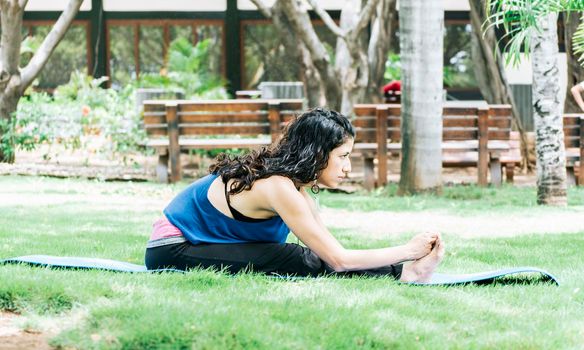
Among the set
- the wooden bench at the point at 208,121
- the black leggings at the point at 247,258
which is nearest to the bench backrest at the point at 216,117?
the wooden bench at the point at 208,121

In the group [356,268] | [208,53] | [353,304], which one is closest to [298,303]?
[353,304]

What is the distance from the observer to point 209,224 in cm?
596

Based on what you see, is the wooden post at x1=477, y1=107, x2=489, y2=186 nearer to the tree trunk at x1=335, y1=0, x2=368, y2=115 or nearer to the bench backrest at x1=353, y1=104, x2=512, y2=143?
the bench backrest at x1=353, y1=104, x2=512, y2=143

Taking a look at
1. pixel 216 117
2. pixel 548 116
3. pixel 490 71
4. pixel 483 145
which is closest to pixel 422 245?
pixel 548 116

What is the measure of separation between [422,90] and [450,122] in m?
1.84

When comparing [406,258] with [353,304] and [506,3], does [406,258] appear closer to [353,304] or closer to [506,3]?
[353,304]

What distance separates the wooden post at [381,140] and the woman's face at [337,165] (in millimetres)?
8279

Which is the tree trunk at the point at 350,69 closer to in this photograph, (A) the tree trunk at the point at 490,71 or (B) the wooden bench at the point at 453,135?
(A) the tree trunk at the point at 490,71

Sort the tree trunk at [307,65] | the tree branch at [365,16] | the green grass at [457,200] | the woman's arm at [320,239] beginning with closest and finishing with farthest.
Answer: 1. the woman's arm at [320,239]
2. the green grass at [457,200]
3. the tree branch at [365,16]
4. the tree trunk at [307,65]

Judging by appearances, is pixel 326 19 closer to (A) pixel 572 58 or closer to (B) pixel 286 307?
(A) pixel 572 58

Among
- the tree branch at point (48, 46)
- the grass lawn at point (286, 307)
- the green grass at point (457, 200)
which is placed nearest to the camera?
the grass lawn at point (286, 307)

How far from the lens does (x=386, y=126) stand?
14.1 m

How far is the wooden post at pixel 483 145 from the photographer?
14297 mm

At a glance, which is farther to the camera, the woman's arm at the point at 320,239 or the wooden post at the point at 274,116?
the wooden post at the point at 274,116
